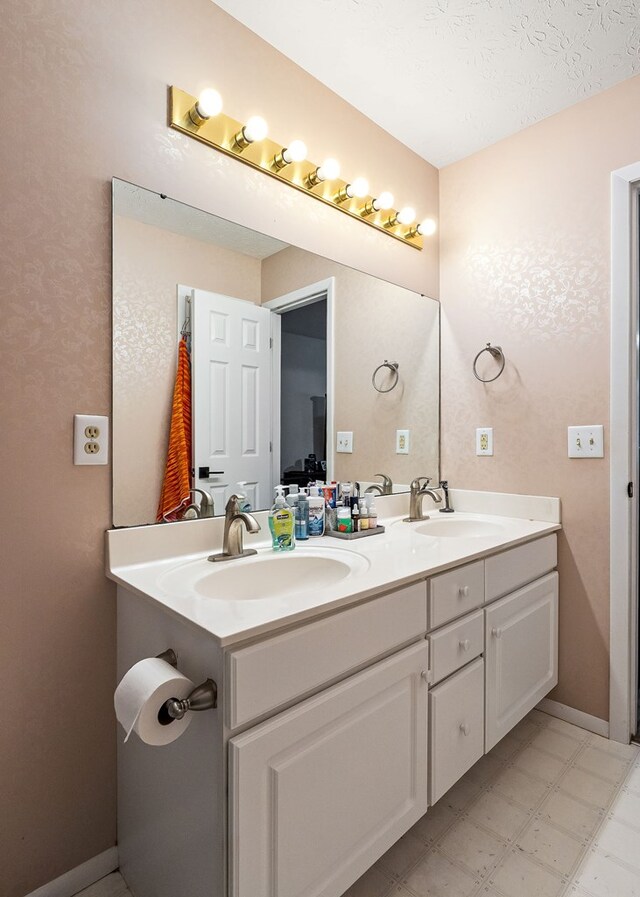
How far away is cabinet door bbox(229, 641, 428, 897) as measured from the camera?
2.78 ft

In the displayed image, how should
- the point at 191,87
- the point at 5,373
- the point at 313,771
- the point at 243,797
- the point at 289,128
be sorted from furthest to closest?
the point at 289,128 → the point at 191,87 → the point at 5,373 → the point at 313,771 → the point at 243,797

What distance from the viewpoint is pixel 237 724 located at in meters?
0.83

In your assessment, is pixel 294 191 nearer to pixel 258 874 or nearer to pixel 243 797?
pixel 243 797

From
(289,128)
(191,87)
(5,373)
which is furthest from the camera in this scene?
(289,128)

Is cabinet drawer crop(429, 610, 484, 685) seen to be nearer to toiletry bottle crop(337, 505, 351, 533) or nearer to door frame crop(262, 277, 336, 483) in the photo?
toiletry bottle crop(337, 505, 351, 533)

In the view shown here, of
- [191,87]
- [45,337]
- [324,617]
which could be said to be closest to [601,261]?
[191,87]

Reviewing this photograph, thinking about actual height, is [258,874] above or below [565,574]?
below

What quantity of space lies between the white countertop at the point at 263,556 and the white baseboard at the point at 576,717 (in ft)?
2.26

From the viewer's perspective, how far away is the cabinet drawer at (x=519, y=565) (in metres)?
1.46

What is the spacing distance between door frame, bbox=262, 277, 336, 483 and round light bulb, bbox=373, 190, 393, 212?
0.37 metres

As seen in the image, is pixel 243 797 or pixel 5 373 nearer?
pixel 243 797

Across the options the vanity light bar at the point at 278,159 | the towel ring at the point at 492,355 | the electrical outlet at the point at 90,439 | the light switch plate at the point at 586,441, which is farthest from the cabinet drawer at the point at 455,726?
the vanity light bar at the point at 278,159

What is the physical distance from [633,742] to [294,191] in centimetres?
223

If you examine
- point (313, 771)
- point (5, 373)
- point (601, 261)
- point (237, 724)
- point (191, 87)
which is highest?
point (191, 87)
